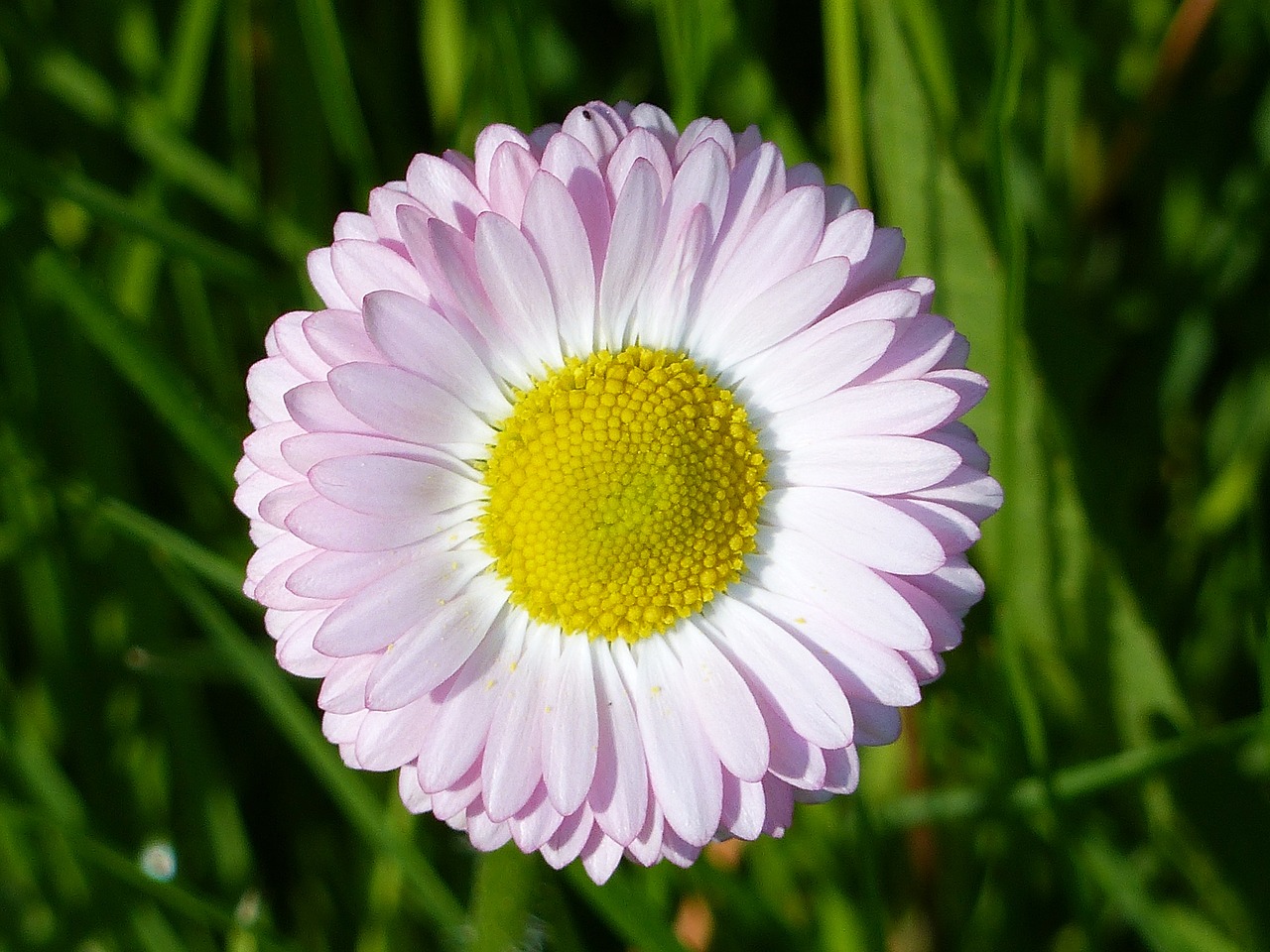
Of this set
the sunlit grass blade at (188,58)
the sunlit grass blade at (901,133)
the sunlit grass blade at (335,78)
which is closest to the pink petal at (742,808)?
the sunlit grass blade at (901,133)

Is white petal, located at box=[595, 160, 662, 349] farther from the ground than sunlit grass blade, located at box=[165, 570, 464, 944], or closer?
farther from the ground

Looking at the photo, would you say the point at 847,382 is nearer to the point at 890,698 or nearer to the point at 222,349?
the point at 890,698

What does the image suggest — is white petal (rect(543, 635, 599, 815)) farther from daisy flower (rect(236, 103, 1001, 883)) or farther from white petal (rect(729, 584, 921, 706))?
white petal (rect(729, 584, 921, 706))

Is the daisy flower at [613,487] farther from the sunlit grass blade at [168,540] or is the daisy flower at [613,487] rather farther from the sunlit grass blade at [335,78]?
the sunlit grass blade at [335,78]

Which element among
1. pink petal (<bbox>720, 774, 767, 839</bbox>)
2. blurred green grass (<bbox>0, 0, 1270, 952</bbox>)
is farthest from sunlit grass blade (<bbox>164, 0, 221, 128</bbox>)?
pink petal (<bbox>720, 774, 767, 839</bbox>)

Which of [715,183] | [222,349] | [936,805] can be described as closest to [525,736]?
[715,183]

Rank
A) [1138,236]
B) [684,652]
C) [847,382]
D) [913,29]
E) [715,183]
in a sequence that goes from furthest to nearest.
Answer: [1138,236] < [913,29] < [684,652] < [847,382] < [715,183]
